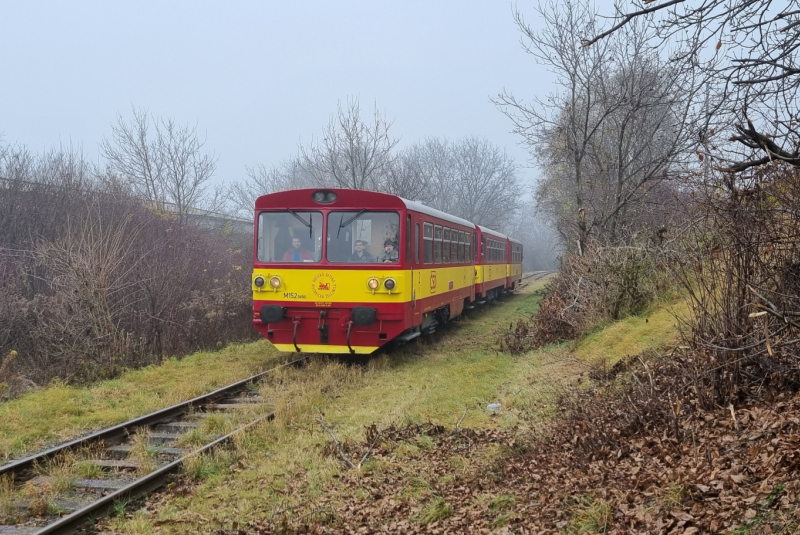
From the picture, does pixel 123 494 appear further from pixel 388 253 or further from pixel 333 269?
pixel 388 253

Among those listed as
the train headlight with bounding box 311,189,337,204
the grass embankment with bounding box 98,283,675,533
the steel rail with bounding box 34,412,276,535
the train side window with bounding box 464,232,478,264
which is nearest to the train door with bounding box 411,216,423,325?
the grass embankment with bounding box 98,283,675,533

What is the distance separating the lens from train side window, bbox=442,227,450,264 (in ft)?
44.5

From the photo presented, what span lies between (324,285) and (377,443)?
4.37 metres

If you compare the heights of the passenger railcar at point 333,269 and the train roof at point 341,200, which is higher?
the train roof at point 341,200

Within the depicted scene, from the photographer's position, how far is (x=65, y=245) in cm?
1273

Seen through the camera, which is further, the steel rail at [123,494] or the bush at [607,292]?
the bush at [607,292]

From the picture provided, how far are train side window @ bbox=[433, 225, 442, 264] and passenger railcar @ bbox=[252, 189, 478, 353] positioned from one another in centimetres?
195

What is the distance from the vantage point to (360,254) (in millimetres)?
10484

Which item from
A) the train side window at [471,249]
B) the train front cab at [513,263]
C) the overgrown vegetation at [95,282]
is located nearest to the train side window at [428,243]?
the train side window at [471,249]

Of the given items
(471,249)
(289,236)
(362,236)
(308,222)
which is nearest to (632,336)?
(362,236)

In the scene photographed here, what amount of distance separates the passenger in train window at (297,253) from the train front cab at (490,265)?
28.9 feet

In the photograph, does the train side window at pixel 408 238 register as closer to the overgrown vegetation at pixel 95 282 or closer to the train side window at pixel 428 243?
the train side window at pixel 428 243

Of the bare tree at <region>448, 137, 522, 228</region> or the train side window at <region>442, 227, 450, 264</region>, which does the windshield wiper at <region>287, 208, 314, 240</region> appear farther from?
the bare tree at <region>448, 137, 522, 228</region>

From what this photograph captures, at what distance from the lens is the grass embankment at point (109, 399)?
718 cm
